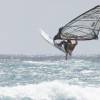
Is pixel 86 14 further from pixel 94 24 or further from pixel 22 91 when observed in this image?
pixel 22 91

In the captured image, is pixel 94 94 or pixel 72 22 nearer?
pixel 72 22

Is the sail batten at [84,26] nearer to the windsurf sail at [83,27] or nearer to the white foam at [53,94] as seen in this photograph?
the windsurf sail at [83,27]

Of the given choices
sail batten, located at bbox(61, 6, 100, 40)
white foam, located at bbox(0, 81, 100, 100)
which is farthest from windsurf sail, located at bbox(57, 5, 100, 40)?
white foam, located at bbox(0, 81, 100, 100)

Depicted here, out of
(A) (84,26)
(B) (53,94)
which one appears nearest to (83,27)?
(A) (84,26)

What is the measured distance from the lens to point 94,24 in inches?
541

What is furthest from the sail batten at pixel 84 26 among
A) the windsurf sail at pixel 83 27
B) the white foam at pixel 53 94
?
the white foam at pixel 53 94

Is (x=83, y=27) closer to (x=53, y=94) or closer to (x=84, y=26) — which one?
(x=84, y=26)

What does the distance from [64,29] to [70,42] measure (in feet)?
2.41

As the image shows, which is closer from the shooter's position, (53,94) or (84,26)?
(84,26)

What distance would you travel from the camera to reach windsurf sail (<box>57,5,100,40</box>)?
13.2 m

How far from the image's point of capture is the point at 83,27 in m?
14.0

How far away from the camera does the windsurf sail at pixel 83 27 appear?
13.2 m

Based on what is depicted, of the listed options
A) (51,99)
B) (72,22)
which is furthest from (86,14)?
(51,99)

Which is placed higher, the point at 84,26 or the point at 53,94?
the point at 84,26
